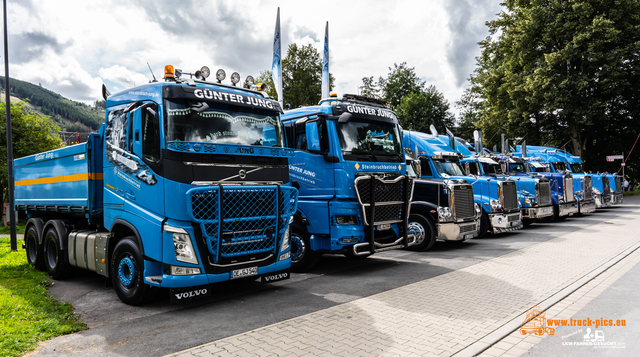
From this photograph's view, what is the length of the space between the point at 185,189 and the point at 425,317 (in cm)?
364

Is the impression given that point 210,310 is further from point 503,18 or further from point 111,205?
point 503,18

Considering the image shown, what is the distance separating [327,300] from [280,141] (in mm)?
2681

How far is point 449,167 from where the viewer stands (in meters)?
13.5

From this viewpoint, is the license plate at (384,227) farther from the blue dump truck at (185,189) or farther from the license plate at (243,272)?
the license plate at (243,272)

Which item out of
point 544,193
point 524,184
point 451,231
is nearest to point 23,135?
point 451,231

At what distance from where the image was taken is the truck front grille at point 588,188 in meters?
19.8

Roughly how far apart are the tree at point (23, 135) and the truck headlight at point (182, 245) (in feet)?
70.3

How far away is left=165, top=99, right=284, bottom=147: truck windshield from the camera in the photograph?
234 inches

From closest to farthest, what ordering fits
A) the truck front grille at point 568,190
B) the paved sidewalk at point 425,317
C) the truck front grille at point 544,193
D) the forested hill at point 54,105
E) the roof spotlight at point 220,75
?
the paved sidewalk at point 425,317 < the roof spotlight at point 220,75 < the truck front grille at point 544,193 < the truck front grille at point 568,190 < the forested hill at point 54,105

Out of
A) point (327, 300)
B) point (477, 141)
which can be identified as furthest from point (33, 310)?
point (477, 141)

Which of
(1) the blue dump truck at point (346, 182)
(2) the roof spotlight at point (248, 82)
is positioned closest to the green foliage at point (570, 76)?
(1) the blue dump truck at point (346, 182)

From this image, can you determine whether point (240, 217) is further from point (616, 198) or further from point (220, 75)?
point (616, 198)

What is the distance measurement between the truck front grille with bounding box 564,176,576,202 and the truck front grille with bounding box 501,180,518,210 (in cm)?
550

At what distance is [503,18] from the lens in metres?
36.1
